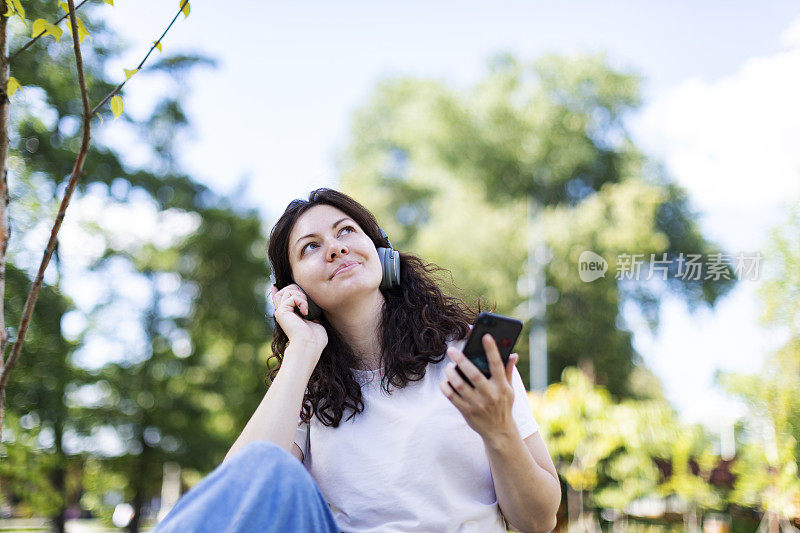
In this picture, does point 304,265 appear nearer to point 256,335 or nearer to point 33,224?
point 33,224


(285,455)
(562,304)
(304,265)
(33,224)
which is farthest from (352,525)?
(562,304)

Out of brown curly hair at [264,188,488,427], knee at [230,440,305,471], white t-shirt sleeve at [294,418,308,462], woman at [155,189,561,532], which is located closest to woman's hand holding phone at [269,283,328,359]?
woman at [155,189,561,532]

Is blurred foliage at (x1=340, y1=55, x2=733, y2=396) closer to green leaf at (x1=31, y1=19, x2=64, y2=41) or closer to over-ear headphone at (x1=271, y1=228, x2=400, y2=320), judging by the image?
over-ear headphone at (x1=271, y1=228, x2=400, y2=320)

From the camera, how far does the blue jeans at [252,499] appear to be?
1339 millimetres

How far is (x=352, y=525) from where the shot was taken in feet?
6.24

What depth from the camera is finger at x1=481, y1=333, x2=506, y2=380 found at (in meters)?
1.50

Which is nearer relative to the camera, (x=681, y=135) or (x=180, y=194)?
(x=180, y=194)

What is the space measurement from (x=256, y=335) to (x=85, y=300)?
4.22m

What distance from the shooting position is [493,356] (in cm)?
151

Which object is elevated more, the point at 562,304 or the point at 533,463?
the point at 533,463

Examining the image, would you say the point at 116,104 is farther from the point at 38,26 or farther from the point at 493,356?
the point at 493,356

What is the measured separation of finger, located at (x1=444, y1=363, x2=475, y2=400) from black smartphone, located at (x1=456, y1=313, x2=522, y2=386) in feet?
0.05

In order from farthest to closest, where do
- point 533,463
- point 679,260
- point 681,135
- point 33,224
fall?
point 679,260 < point 681,135 < point 33,224 < point 533,463

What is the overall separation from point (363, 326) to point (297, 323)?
23cm
